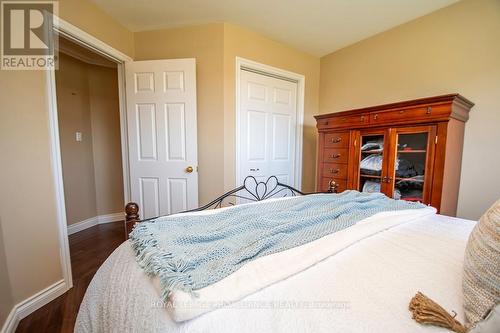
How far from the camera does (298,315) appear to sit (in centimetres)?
52

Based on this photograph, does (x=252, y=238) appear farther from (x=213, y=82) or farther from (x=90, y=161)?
(x=90, y=161)

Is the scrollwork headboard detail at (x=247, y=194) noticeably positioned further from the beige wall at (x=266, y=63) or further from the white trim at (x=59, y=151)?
the white trim at (x=59, y=151)

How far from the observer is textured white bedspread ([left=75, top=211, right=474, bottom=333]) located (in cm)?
50

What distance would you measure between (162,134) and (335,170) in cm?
194

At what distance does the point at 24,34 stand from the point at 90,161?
1.87m

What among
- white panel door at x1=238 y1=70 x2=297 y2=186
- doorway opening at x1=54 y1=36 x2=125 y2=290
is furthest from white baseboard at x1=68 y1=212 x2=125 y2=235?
white panel door at x1=238 y1=70 x2=297 y2=186

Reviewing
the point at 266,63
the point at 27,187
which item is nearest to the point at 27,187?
the point at 27,187

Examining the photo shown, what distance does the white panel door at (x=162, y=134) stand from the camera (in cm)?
225

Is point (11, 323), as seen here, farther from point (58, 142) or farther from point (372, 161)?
point (372, 161)

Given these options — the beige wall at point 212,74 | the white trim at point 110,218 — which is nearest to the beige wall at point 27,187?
the beige wall at point 212,74

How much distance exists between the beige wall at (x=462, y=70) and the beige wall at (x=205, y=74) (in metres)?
1.83

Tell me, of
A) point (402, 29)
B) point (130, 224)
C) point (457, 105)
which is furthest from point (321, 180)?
point (130, 224)

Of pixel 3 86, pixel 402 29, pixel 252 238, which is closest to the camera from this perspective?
pixel 252 238

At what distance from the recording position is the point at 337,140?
232 centimetres
